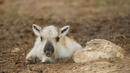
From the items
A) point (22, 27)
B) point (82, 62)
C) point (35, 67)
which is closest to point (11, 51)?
point (35, 67)

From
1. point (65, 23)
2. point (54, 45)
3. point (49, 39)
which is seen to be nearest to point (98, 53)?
point (54, 45)

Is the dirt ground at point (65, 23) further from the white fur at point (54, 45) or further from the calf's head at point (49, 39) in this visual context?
the calf's head at point (49, 39)

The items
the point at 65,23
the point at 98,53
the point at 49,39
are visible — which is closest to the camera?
the point at 98,53

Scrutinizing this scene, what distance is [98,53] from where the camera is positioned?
815cm

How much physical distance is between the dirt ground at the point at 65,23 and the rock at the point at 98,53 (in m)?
0.29

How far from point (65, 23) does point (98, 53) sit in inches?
260

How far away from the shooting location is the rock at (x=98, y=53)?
8109 mm

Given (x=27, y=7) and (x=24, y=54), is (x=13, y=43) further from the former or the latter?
(x=27, y=7)

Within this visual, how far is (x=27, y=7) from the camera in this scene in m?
19.0

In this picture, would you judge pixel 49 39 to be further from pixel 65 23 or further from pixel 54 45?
pixel 65 23

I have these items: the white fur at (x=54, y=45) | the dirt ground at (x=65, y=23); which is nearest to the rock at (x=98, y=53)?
the dirt ground at (x=65, y=23)

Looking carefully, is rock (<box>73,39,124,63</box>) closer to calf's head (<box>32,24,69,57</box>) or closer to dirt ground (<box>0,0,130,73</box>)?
dirt ground (<box>0,0,130,73</box>)

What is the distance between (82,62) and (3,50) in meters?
3.73

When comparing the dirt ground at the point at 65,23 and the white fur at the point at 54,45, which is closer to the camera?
the dirt ground at the point at 65,23
